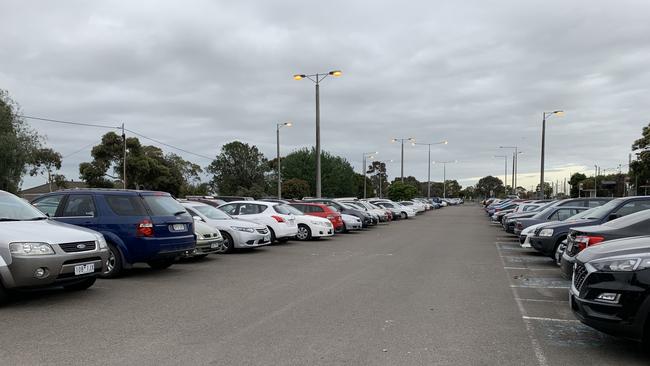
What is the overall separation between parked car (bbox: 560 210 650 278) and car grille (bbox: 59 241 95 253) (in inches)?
274

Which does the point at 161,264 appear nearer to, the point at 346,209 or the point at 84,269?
the point at 84,269

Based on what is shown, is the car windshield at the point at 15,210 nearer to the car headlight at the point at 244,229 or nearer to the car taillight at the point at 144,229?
the car taillight at the point at 144,229

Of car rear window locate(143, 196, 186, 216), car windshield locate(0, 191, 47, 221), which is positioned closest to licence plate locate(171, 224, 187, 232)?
car rear window locate(143, 196, 186, 216)

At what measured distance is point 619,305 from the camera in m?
4.92

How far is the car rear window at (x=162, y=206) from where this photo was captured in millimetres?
10086

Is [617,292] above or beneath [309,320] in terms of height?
above

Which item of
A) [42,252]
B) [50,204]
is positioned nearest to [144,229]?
[50,204]

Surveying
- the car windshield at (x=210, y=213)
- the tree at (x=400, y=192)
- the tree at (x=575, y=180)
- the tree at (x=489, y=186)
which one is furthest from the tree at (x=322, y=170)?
the tree at (x=489, y=186)

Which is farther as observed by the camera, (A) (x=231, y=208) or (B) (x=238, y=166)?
(B) (x=238, y=166)

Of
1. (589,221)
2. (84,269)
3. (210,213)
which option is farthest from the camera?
(210,213)

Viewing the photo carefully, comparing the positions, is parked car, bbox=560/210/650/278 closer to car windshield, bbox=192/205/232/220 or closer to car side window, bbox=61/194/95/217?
car side window, bbox=61/194/95/217

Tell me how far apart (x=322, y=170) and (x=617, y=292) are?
207 feet

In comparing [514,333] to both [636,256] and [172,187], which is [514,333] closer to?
[636,256]

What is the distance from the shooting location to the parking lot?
17.0ft
